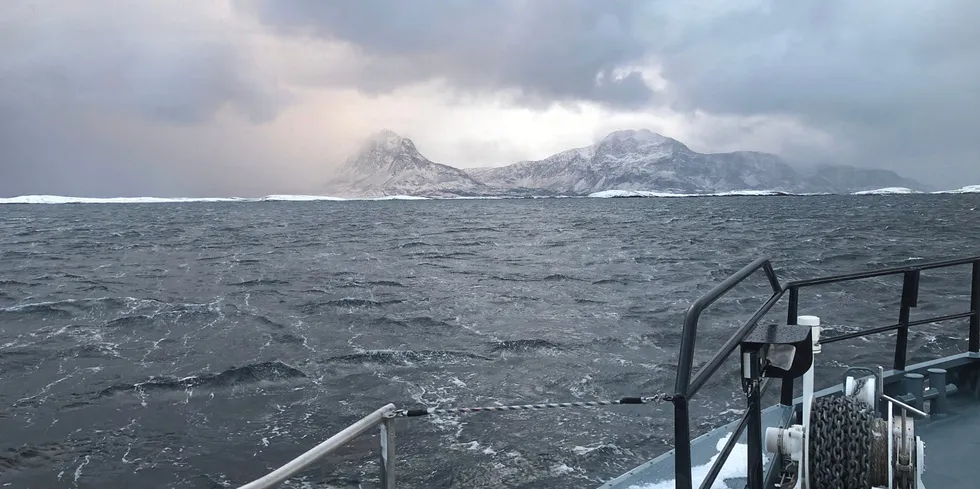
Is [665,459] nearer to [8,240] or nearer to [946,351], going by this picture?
[946,351]

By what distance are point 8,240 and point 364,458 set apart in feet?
189

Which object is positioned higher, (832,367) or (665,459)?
(665,459)

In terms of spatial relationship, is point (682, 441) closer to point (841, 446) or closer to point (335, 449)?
point (841, 446)

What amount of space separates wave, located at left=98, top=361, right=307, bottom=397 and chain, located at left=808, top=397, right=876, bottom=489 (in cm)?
1073

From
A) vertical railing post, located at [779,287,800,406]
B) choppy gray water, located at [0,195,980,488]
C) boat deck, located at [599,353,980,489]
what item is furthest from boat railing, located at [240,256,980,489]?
choppy gray water, located at [0,195,980,488]

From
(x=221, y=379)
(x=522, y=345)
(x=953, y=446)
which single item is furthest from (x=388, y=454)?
(x=522, y=345)

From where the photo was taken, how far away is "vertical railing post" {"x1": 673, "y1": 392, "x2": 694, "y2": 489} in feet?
7.55

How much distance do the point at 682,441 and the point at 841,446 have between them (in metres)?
0.91

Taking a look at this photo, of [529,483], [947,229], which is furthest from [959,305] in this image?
[947,229]

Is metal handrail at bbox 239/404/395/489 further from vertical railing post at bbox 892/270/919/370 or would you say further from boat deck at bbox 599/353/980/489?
vertical railing post at bbox 892/270/919/370

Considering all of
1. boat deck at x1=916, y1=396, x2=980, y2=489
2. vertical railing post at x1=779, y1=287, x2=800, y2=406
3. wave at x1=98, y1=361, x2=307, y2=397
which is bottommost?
wave at x1=98, y1=361, x2=307, y2=397

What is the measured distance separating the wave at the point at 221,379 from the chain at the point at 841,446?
10727mm

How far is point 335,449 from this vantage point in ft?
6.59

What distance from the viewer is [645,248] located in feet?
132
